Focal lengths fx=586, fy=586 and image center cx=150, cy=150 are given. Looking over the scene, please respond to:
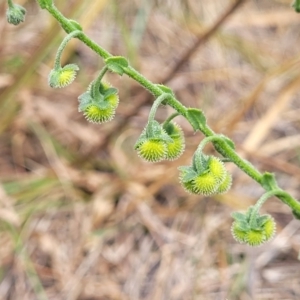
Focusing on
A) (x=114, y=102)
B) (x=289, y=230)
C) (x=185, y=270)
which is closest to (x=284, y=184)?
(x=289, y=230)

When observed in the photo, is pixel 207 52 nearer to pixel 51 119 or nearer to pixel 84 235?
pixel 51 119

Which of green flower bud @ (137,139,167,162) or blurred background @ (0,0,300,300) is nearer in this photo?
A: green flower bud @ (137,139,167,162)

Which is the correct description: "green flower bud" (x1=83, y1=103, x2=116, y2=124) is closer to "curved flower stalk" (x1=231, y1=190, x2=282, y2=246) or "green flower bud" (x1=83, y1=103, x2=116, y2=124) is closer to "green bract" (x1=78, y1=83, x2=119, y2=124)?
"green bract" (x1=78, y1=83, x2=119, y2=124)

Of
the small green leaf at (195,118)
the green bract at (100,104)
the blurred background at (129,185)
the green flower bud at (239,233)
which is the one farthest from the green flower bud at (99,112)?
the blurred background at (129,185)

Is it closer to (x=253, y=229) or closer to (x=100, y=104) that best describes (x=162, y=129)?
(x=100, y=104)

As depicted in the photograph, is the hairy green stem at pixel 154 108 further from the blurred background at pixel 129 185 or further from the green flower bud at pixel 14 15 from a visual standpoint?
the blurred background at pixel 129 185

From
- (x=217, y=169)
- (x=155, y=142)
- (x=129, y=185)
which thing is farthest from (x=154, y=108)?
(x=129, y=185)

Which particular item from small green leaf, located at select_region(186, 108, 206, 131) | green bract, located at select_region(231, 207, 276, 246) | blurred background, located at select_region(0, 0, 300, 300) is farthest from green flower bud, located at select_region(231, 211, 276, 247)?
blurred background, located at select_region(0, 0, 300, 300)
